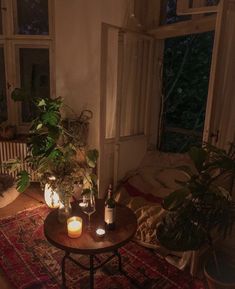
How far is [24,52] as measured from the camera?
3.39 meters

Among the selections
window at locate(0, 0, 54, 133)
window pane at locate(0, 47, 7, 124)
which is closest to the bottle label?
window at locate(0, 0, 54, 133)

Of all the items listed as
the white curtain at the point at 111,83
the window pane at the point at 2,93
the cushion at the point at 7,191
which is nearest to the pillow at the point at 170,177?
the white curtain at the point at 111,83

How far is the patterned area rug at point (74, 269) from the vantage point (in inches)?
73.7

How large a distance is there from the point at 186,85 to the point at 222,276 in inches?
83.3

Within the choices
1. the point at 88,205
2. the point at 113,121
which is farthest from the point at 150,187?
the point at 88,205

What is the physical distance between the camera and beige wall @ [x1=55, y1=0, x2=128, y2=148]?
2777 mm

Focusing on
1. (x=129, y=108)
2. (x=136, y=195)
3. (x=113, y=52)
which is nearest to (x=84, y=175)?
(x=136, y=195)

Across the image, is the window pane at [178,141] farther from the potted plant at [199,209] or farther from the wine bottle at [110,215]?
the wine bottle at [110,215]

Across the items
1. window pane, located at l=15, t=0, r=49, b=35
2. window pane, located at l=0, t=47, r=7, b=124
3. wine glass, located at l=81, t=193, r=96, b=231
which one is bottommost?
wine glass, located at l=81, t=193, r=96, b=231

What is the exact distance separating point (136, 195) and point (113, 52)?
1.48 meters

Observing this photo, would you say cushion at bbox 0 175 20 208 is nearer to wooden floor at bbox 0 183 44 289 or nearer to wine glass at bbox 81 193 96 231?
wooden floor at bbox 0 183 44 289

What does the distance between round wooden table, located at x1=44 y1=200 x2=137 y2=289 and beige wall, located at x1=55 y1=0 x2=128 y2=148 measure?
1.30m

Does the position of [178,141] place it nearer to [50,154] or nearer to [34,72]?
[50,154]

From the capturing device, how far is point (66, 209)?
1.84 metres
